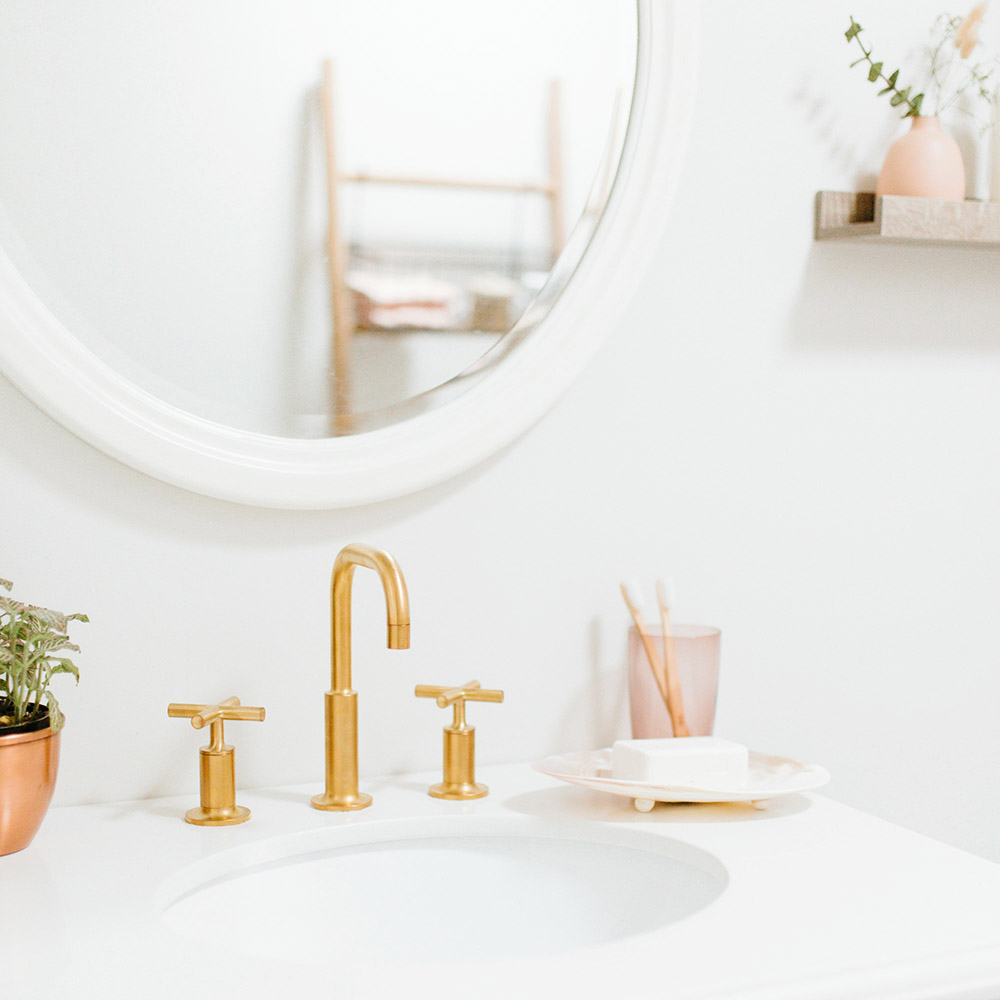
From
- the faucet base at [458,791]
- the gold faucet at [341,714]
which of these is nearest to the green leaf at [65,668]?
the gold faucet at [341,714]

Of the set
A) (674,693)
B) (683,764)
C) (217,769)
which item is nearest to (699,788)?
(683,764)

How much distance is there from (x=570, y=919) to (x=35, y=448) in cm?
59

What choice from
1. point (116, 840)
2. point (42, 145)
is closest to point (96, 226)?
point (42, 145)

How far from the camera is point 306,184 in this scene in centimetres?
110

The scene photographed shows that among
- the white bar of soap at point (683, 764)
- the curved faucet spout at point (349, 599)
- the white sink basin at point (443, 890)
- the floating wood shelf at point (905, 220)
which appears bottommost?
the white sink basin at point (443, 890)

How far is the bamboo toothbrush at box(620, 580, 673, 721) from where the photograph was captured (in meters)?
1.15

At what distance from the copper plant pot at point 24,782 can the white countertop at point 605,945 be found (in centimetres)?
2

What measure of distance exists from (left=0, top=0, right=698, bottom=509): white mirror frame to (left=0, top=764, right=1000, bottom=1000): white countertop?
11.4 inches

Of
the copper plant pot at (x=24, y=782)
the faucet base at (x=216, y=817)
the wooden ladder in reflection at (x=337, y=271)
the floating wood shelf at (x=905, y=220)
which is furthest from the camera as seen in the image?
the floating wood shelf at (x=905, y=220)

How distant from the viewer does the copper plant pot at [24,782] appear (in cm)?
89

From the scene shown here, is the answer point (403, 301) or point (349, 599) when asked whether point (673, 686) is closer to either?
point (349, 599)

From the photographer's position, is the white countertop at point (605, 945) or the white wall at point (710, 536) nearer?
the white countertop at point (605, 945)

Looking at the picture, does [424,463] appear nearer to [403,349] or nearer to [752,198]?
[403,349]

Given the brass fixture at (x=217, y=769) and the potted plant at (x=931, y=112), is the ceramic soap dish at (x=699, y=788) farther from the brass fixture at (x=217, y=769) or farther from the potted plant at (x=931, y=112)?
the potted plant at (x=931, y=112)
